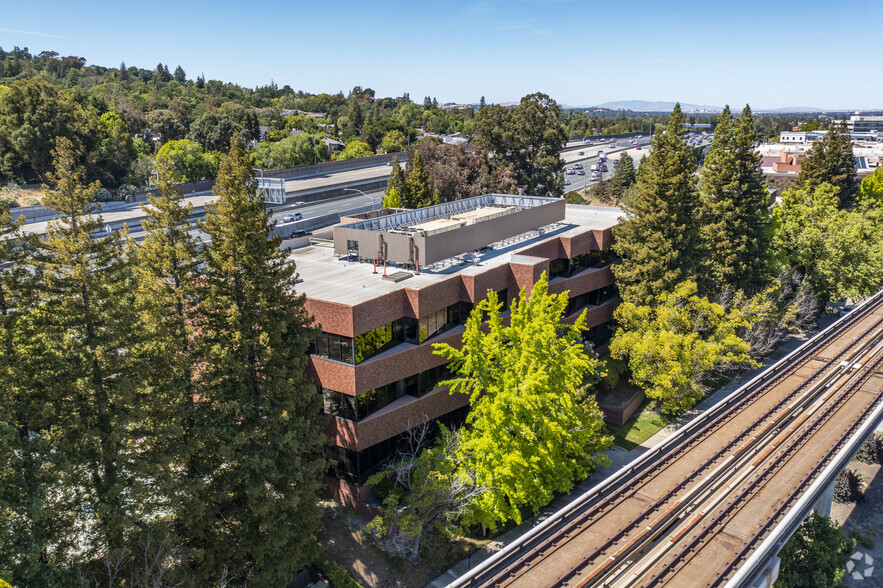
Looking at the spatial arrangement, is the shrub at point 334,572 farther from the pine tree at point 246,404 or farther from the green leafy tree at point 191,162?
the green leafy tree at point 191,162

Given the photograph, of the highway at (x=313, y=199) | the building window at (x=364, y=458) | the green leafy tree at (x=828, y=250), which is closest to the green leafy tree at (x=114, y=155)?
the highway at (x=313, y=199)

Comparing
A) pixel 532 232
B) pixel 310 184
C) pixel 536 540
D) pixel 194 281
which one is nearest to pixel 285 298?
pixel 194 281

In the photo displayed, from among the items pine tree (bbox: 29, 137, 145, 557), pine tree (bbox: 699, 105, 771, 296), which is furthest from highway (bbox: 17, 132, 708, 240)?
pine tree (bbox: 29, 137, 145, 557)

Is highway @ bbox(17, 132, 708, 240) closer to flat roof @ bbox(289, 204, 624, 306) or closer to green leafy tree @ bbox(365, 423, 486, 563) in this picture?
flat roof @ bbox(289, 204, 624, 306)

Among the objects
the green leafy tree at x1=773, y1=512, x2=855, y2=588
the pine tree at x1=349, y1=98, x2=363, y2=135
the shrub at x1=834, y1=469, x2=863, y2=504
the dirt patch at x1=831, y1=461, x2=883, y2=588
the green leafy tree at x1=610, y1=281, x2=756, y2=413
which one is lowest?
the dirt patch at x1=831, y1=461, x2=883, y2=588

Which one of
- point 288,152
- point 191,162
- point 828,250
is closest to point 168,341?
point 828,250
